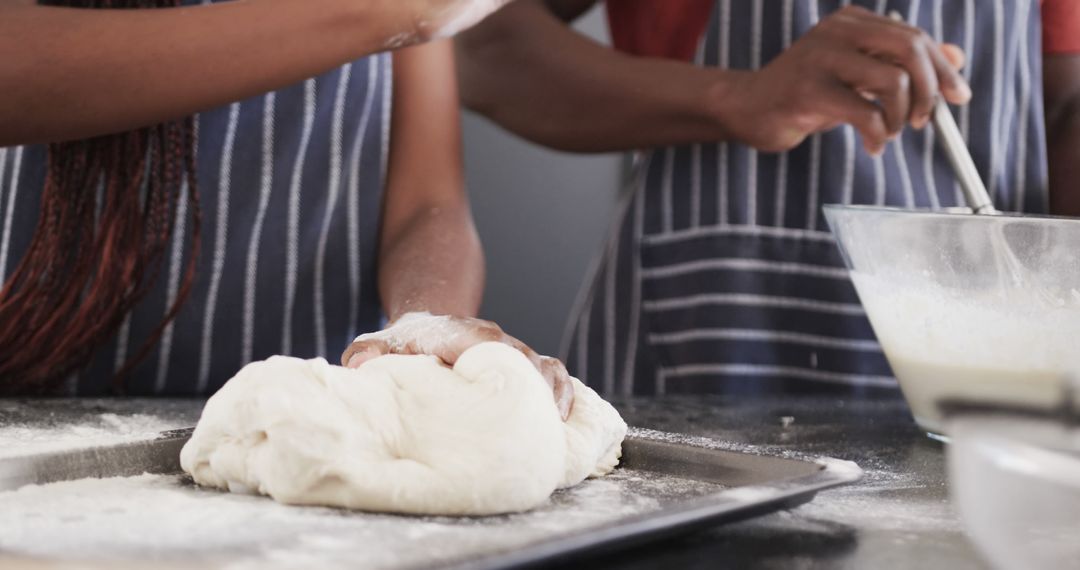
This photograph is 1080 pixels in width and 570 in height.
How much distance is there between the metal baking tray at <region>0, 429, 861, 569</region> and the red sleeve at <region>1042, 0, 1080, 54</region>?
1.11 meters

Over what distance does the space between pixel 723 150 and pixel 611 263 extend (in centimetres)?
26

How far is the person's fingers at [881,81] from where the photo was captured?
1.30 m

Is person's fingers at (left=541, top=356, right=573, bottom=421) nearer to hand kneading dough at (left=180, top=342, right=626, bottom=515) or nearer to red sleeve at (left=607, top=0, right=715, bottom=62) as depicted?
hand kneading dough at (left=180, top=342, right=626, bottom=515)

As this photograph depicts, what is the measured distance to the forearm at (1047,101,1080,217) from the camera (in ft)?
5.39

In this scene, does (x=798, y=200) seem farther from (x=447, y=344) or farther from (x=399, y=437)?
(x=399, y=437)

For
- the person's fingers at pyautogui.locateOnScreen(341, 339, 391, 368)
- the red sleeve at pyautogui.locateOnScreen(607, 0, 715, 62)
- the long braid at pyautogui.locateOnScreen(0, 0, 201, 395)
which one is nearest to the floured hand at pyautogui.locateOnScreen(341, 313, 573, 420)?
the person's fingers at pyautogui.locateOnScreen(341, 339, 391, 368)

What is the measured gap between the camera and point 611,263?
1.73m

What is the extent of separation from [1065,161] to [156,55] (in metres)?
1.32

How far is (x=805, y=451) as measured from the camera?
3.18 feet

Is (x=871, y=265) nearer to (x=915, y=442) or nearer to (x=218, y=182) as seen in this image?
(x=915, y=442)

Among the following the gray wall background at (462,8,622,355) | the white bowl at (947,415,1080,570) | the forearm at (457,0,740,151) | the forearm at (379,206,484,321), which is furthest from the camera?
the gray wall background at (462,8,622,355)

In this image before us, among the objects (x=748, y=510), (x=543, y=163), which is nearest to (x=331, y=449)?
(x=748, y=510)

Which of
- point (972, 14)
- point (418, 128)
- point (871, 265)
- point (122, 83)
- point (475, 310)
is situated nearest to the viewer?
point (122, 83)

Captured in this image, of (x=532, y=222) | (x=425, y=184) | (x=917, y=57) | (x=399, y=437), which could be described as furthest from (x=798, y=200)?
(x=532, y=222)
